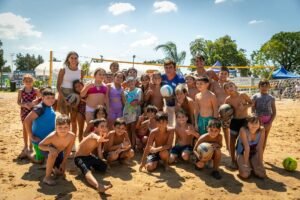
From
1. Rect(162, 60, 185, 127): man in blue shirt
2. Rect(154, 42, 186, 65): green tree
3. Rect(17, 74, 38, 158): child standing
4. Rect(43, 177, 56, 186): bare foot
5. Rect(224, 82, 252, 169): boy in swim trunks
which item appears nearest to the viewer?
Rect(43, 177, 56, 186): bare foot

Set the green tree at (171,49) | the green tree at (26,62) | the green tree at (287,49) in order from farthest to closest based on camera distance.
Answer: the green tree at (26,62)
the green tree at (287,49)
the green tree at (171,49)

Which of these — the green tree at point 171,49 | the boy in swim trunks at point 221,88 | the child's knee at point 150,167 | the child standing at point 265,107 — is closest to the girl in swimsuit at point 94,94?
the child's knee at point 150,167

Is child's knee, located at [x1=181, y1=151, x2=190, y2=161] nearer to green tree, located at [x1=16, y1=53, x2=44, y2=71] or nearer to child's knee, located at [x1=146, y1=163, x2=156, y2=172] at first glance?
child's knee, located at [x1=146, y1=163, x2=156, y2=172]

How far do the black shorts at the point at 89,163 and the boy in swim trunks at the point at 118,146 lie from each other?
0.98 feet

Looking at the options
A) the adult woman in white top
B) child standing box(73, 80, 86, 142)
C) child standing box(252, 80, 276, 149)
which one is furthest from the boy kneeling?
the adult woman in white top

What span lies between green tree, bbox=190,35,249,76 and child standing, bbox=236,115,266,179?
33.8 metres

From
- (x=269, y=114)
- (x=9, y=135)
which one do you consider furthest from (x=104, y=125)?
(x=9, y=135)

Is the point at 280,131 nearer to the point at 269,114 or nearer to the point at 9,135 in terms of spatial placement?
the point at 269,114

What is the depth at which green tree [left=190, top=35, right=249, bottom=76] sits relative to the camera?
37312mm

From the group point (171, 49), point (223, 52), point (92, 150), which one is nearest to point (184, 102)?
point (92, 150)

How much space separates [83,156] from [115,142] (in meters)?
0.64

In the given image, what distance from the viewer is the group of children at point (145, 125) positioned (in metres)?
3.69

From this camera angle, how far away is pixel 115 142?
166 inches

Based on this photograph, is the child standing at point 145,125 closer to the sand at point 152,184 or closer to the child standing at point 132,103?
the child standing at point 132,103
